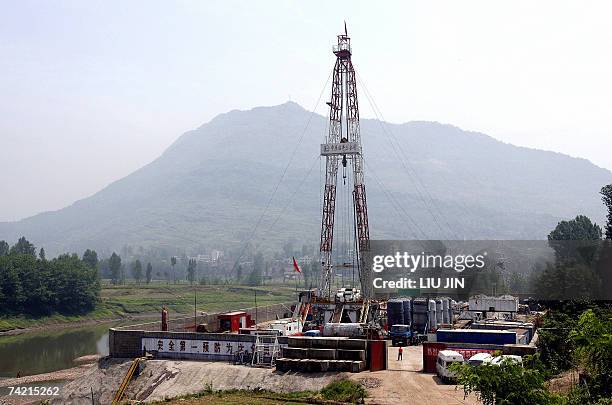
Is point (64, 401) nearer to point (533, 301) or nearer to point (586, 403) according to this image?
point (586, 403)

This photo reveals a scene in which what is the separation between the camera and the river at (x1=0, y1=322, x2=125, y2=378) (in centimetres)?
7615

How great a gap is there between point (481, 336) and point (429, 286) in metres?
32.2

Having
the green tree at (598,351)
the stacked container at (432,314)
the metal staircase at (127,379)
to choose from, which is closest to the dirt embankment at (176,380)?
the metal staircase at (127,379)

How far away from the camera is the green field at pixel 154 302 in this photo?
120 metres

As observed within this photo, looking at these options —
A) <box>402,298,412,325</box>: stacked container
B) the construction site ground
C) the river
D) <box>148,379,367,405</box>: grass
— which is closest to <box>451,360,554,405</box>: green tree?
the construction site ground

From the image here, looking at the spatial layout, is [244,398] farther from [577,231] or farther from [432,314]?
[577,231]

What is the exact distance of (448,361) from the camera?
38.7 meters

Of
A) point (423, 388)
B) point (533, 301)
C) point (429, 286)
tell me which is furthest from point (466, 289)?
point (423, 388)

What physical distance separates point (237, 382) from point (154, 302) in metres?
114

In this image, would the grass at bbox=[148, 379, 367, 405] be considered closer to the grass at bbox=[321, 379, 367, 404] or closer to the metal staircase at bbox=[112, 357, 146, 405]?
the grass at bbox=[321, 379, 367, 404]

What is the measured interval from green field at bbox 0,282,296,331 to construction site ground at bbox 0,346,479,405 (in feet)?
219

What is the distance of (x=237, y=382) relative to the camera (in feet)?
143

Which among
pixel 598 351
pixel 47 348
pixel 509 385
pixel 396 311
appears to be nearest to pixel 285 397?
pixel 509 385

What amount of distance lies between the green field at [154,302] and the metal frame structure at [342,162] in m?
55.6
